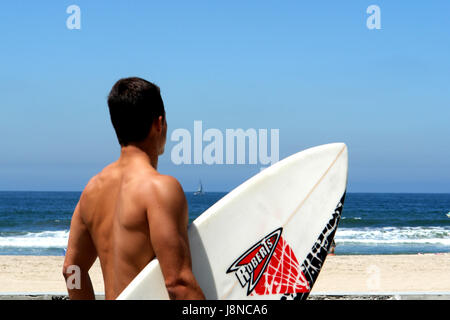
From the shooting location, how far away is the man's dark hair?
1.63 metres

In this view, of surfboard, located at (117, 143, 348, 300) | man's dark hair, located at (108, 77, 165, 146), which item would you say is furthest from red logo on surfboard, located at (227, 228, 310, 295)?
man's dark hair, located at (108, 77, 165, 146)

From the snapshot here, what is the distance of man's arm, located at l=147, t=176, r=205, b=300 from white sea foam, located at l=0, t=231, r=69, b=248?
18.2m

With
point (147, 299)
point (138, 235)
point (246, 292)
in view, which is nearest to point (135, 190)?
point (138, 235)

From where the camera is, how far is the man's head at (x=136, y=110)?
5.33ft

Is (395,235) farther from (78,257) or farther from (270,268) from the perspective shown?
(78,257)

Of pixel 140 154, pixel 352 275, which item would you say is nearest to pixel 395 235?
pixel 352 275

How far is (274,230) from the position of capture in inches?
94.3

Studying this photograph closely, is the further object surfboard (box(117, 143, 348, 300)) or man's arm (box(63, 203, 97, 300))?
surfboard (box(117, 143, 348, 300))

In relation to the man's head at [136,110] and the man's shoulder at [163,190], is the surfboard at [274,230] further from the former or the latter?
the man's head at [136,110]

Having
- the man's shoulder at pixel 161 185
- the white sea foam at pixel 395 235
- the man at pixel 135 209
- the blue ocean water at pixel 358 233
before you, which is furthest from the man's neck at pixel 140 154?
the white sea foam at pixel 395 235

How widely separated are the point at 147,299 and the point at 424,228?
2591 centimetres

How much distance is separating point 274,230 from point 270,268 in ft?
0.67

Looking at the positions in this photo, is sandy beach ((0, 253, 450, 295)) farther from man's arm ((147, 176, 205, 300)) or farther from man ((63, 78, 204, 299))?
man's arm ((147, 176, 205, 300))
